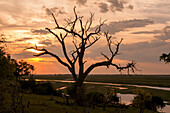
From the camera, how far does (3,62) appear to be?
34.5 m

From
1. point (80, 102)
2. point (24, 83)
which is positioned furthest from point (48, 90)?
point (80, 102)

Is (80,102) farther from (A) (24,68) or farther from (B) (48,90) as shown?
(A) (24,68)

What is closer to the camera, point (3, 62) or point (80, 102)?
point (80, 102)

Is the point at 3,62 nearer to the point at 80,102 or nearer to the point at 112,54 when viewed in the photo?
the point at 80,102

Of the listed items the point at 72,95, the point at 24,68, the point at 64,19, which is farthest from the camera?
the point at 24,68

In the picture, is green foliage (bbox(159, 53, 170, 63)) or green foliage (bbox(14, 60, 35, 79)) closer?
green foliage (bbox(159, 53, 170, 63))

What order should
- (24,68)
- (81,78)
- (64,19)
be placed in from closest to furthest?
(81,78)
(64,19)
(24,68)

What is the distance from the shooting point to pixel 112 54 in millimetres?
32781

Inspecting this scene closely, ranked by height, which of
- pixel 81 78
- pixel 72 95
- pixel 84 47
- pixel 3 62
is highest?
pixel 84 47

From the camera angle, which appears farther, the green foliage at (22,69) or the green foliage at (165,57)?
the green foliage at (22,69)

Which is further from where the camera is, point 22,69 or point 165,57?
point 22,69

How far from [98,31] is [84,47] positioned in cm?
464

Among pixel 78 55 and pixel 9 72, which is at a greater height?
pixel 78 55

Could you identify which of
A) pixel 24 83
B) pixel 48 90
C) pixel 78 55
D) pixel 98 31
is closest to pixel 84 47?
pixel 78 55
